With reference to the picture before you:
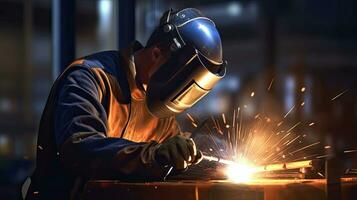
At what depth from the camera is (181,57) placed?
2.44m

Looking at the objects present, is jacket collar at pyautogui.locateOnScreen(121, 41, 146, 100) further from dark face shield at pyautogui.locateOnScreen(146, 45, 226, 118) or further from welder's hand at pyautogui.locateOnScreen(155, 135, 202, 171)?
welder's hand at pyautogui.locateOnScreen(155, 135, 202, 171)

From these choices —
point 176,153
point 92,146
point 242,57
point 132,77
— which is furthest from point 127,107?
point 242,57

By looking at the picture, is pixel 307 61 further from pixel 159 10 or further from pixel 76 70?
pixel 76 70

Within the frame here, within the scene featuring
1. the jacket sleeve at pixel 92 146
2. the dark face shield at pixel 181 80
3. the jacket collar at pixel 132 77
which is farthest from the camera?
the jacket collar at pixel 132 77

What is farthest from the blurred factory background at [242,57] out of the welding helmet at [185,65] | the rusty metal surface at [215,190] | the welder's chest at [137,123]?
the rusty metal surface at [215,190]

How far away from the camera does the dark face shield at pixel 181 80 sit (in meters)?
2.43

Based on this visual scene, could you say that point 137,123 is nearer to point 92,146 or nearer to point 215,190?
point 92,146

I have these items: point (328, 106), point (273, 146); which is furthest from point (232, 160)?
point (328, 106)

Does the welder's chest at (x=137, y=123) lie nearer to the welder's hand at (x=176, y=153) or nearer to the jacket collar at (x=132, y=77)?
the jacket collar at (x=132, y=77)

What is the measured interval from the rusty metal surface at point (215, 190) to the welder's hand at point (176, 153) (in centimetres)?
7

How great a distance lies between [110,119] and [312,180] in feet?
2.48

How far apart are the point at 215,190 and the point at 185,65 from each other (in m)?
0.57

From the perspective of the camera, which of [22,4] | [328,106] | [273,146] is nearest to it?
[273,146]

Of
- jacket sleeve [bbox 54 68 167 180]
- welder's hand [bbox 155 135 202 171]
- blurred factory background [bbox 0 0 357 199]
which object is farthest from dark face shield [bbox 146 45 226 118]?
blurred factory background [bbox 0 0 357 199]
